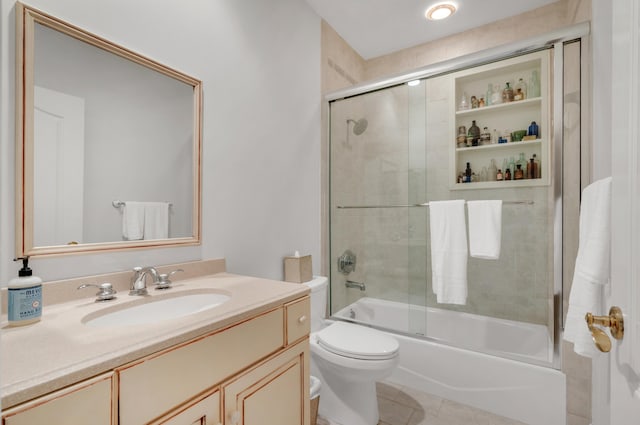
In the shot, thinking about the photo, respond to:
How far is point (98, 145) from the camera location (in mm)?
1171

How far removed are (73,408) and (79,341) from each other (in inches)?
6.7

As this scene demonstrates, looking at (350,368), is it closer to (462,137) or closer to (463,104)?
(462,137)

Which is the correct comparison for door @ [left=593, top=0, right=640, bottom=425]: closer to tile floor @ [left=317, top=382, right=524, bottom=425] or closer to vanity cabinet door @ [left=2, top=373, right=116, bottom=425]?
vanity cabinet door @ [left=2, top=373, right=116, bottom=425]

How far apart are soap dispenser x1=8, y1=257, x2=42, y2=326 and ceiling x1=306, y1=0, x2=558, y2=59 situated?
228cm

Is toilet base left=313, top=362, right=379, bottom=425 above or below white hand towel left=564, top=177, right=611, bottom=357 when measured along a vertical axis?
below

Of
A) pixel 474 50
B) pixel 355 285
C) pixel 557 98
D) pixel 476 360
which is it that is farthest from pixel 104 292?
pixel 474 50

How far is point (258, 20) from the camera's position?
1.84m

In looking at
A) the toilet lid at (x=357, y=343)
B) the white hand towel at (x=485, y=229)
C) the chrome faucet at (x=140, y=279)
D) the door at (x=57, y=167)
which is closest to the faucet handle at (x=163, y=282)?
the chrome faucet at (x=140, y=279)

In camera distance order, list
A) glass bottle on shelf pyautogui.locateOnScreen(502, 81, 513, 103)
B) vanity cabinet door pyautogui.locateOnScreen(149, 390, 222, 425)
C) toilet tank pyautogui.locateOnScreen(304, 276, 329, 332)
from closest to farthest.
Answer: vanity cabinet door pyautogui.locateOnScreen(149, 390, 222, 425)
toilet tank pyautogui.locateOnScreen(304, 276, 329, 332)
glass bottle on shelf pyautogui.locateOnScreen(502, 81, 513, 103)

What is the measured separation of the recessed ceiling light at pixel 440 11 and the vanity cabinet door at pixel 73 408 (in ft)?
8.97

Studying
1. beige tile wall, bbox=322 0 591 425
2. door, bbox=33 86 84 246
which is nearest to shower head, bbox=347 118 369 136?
beige tile wall, bbox=322 0 591 425

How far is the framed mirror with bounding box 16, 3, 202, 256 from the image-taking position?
1005 mm

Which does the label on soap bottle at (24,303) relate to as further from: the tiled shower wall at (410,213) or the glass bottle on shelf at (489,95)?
the glass bottle on shelf at (489,95)

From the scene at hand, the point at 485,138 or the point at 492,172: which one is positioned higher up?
the point at 485,138
